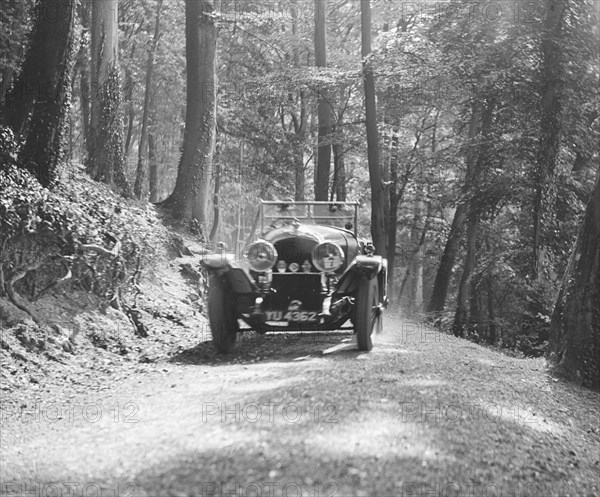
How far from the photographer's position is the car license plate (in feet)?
31.5

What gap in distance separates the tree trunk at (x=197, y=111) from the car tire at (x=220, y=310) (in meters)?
9.30

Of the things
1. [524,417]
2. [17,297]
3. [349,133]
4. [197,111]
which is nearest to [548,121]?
[197,111]

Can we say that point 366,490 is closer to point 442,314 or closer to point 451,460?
point 451,460

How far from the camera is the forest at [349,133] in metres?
10.8

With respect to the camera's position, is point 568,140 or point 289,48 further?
point 289,48

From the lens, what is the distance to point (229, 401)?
6.38 meters

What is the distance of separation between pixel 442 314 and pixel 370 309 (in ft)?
49.3

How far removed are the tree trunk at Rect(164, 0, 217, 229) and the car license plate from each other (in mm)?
9651

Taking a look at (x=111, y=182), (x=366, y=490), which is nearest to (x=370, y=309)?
(x=366, y=490)

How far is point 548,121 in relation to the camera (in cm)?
1802

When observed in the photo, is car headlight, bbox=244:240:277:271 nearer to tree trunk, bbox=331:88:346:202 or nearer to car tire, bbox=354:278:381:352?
car tire, bbox=354:278:381:352

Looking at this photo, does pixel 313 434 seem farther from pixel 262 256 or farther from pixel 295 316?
pixel 262 256

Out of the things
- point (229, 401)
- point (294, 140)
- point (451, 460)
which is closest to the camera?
point (451, 460)

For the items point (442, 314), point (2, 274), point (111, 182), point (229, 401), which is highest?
point (111, 182)
